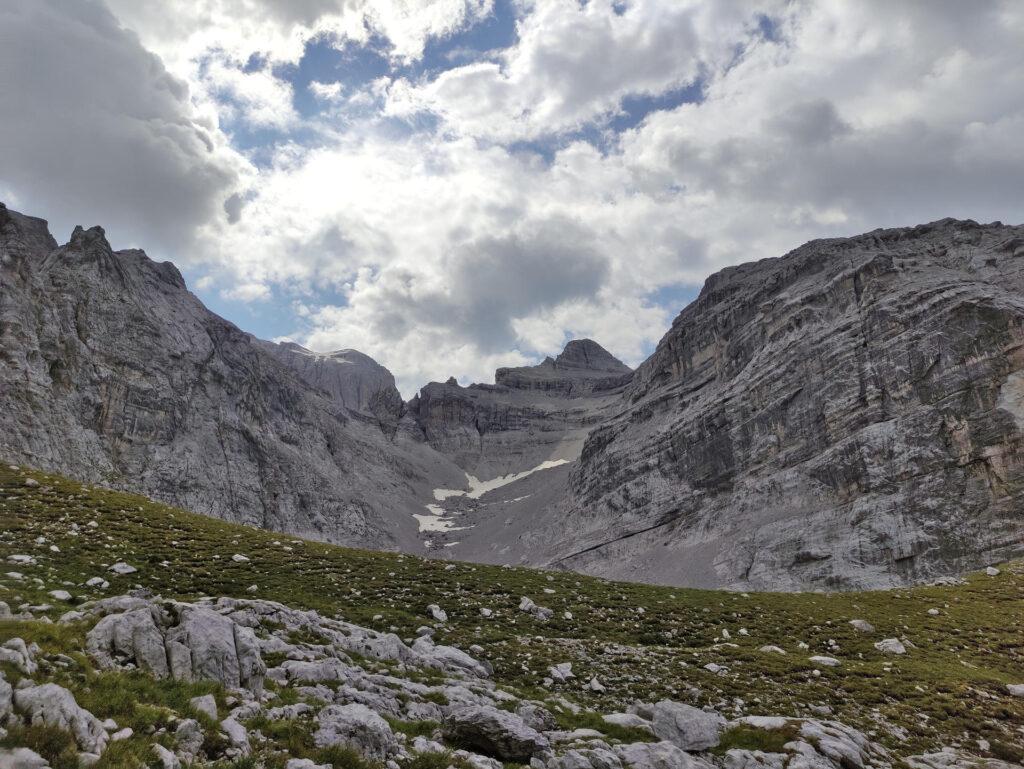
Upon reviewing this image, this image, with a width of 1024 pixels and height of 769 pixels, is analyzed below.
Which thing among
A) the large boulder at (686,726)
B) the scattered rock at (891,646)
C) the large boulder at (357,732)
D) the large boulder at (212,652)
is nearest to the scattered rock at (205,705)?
the large boulder at (212,652)

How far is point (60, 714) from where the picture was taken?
30.0 ft

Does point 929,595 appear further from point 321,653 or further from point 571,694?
point 321,653

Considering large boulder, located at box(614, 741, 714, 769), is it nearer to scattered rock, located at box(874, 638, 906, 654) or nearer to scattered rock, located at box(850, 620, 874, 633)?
scattered rock, located at box(874, 638, 906, 654)

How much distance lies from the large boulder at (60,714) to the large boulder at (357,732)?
4211 millimetres

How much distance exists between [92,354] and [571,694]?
161 metres

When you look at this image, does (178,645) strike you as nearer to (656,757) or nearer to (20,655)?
(20,655)

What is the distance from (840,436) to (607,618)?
108 meters

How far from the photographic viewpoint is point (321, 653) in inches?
747

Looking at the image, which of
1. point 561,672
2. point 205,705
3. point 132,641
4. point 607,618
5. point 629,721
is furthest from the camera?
point 607,618

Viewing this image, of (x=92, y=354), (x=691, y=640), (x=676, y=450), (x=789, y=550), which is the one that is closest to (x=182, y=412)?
(x=92, y=354)

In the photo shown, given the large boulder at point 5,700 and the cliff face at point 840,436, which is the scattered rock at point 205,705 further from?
the cliff face at point 840,436

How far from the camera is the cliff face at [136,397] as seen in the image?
375ft

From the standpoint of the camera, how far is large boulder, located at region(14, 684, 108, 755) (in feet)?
29.3

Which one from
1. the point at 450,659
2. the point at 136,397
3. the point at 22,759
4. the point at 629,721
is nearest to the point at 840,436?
the point at 450,659
